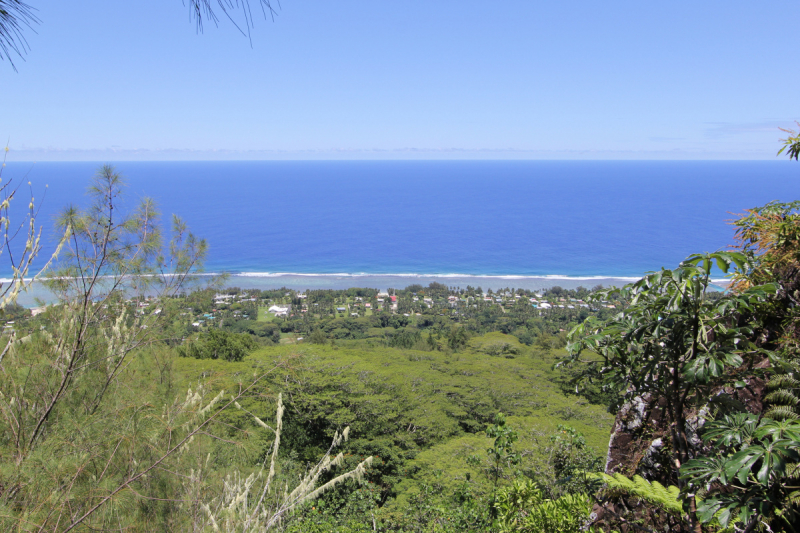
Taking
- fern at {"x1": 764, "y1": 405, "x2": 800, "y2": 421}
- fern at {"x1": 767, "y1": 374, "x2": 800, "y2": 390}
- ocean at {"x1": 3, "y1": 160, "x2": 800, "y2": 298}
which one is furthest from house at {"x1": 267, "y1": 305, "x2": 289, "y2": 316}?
fern at {"x1": 764, "y1": 405, "x2": 800, "y2": 421}

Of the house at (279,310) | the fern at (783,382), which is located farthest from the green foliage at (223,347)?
the fern at (783,382)

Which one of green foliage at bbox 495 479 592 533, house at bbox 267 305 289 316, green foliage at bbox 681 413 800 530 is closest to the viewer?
green foliage at bbox 681 413 800 530

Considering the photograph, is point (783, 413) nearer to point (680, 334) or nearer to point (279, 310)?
point (680, 334)

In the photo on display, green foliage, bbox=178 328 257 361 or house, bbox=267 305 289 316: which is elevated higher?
green foliage, bbox=178 328 257 361

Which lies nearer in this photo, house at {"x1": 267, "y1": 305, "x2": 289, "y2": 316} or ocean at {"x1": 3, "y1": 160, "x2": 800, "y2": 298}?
house at {"x1": 267, "y1": 305, "x2": 289, "y2": 316}

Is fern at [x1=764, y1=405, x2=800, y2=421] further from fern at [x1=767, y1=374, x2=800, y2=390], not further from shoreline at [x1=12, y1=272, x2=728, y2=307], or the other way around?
shoreline at [x1=12, y1=272, x2=728, y2=307]

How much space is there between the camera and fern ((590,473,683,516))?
2541 millimetres

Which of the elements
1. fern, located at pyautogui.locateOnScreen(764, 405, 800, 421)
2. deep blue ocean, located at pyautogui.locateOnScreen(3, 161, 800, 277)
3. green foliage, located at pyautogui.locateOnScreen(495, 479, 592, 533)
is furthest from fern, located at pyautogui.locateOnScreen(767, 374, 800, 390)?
deep blue ocean, located at pyautogui.locateOnScreen(3, 161, 800, 277)

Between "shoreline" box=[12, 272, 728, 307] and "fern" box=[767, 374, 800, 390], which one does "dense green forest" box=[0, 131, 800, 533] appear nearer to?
"fern" box=[767, 374, 800, 390]

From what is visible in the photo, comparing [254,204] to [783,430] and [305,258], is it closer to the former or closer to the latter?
[305,258]

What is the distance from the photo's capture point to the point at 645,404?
11.2ft

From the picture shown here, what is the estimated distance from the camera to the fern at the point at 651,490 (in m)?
2.54

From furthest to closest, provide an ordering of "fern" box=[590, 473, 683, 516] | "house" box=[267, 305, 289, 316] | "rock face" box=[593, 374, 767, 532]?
"house" box=[267, 305, 289, 316]
"rock face" box=[593, 374, 767, 532]
"fern" box=[590, 473, 683, 516]

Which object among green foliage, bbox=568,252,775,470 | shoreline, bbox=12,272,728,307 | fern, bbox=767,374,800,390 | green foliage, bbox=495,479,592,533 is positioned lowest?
shoreline, bbox=12,272,728,307
